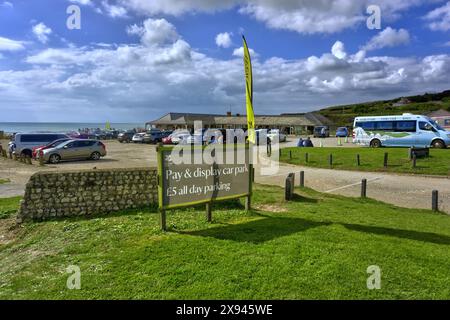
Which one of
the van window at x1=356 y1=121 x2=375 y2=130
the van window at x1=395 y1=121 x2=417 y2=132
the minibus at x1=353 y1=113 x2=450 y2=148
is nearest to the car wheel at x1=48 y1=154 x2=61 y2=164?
the minibus at x1=353 y1=113 x2=450 y2=148

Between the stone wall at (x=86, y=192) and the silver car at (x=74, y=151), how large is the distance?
14668mm

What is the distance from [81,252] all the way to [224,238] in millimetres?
2566

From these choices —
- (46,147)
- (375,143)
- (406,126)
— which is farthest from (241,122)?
(46,147)

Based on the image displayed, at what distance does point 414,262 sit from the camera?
5.14 metres

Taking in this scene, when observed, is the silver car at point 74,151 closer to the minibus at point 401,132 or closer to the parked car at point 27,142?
the parked car at point 27,142

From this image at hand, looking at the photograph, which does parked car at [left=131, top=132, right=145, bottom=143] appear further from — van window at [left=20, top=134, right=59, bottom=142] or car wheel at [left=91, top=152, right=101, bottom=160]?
car wheel at [left=91, top=152, right=101, bottom=160]

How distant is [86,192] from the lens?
9.03 meters

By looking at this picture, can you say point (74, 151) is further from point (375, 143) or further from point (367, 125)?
point (375, 143)

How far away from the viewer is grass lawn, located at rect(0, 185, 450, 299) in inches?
171

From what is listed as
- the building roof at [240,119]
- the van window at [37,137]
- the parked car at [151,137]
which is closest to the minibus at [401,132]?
the parked car at [151,137]

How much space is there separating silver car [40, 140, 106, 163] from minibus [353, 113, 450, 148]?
22.9 m

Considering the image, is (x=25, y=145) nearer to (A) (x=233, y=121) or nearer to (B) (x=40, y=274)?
(B) (x=40, y=274)

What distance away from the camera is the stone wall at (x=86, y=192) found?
870 cm

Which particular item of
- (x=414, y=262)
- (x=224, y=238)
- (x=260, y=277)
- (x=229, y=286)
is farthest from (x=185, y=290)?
(x=414, y=262)
